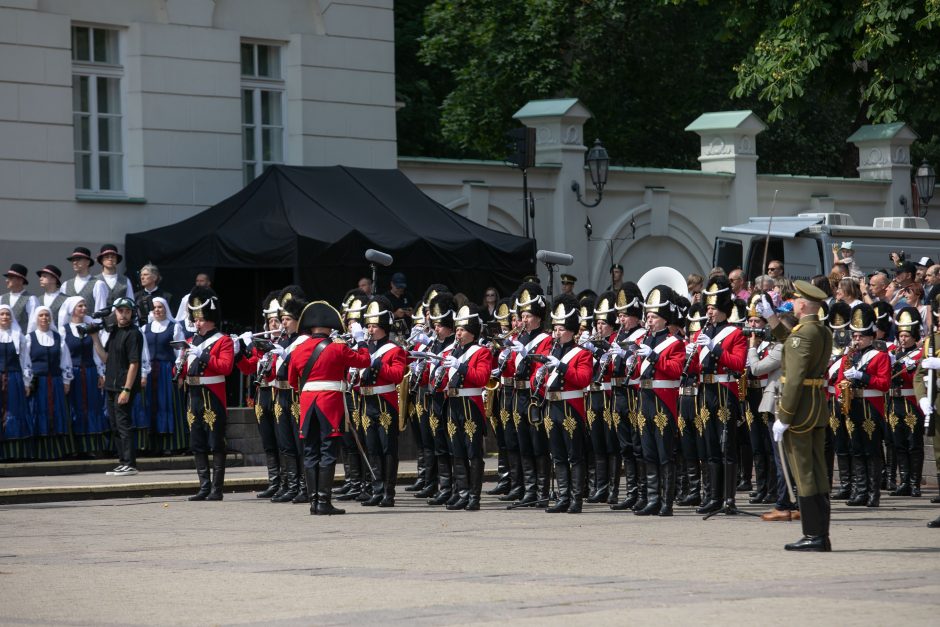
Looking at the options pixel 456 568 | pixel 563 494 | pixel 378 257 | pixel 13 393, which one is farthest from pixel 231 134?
pixel 456 568

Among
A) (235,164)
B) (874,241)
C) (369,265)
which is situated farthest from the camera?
(874,241)

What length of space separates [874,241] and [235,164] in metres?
9.67

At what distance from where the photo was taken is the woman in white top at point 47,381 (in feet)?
65.3

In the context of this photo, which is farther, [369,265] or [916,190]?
[916,190]

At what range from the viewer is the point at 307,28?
86.9 ft

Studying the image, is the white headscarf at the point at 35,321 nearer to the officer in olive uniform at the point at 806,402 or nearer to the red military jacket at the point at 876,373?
the red military jacket at the point at 876,373

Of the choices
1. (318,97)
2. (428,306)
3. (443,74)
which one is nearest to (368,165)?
(318,97)

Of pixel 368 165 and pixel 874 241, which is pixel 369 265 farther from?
pixel 874 241

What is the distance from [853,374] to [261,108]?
1188cm

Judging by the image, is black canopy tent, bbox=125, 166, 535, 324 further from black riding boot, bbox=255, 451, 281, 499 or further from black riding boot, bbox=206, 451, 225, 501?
black riding boot, bbox=206, 451, 225, 501

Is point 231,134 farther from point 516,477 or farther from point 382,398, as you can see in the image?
point 516,477

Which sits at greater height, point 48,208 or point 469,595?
point 48,208

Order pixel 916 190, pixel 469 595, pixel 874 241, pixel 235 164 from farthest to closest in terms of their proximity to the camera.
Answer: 1. pixel 916 190
2. pixel 874 241
3. pixel 235 164
4. pixel 469 595

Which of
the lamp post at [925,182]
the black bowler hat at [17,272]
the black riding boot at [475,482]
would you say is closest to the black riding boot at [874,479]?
the black riding boot at [475,482]
